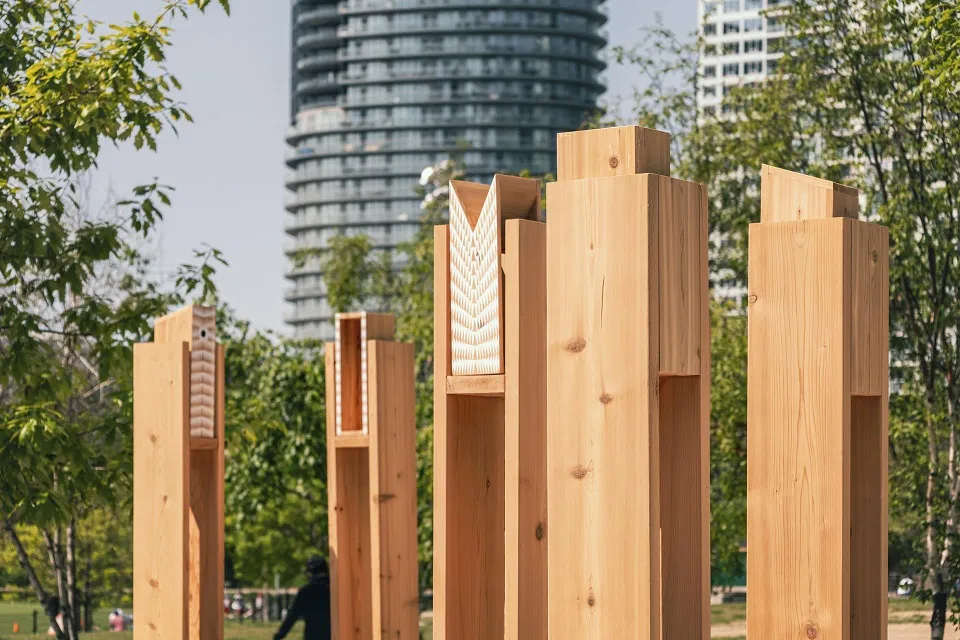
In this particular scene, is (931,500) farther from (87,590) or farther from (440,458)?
(87,590)

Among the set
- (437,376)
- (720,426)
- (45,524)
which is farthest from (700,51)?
(437,376)

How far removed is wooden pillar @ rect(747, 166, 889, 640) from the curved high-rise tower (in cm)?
13852

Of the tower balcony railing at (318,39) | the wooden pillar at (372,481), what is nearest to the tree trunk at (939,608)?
the wooden pillar at (372,481)

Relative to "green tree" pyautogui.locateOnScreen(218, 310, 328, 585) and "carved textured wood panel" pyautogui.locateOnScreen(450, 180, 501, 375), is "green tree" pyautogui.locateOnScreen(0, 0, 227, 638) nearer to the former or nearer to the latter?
"carved textured wood panel" pyautogui.locateOnScreen(450, 180, 501, 375)

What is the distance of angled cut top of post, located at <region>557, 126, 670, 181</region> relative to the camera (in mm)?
3619

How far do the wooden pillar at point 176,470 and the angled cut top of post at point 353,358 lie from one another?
4.50 ft

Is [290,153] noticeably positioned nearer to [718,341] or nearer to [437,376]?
[718,341]

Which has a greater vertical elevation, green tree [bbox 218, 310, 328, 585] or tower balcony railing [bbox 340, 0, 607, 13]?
tower balcony railing [bbox 340, 0, 607, 13]

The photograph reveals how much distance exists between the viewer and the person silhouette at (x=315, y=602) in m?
9.15

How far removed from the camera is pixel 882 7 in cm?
1305

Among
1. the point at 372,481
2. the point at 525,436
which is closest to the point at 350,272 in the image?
the point at 372,481

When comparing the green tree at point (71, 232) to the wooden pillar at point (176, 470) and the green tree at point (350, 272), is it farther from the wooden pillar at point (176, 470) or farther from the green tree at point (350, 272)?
the green tree at point (350, 272)

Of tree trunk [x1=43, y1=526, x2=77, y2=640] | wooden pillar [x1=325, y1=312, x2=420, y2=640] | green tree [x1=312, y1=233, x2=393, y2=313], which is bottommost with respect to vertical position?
Result: tree trunk [x1=43, y1=526, x2=77, y2=640]

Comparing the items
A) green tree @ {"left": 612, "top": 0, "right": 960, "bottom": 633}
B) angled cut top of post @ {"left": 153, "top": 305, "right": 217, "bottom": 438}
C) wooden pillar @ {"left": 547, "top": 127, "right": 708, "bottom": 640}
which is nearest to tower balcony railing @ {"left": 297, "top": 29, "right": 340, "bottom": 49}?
green tree @ {"left": 612, "top": 0, "right": 960, "bottom": 633}
